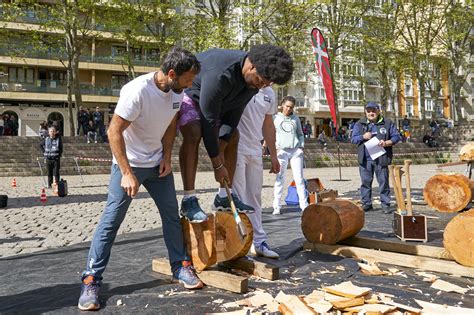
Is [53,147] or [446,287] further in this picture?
[53,147]

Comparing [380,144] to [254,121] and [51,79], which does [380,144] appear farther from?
[51,79]

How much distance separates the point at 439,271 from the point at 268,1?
25.9 metres

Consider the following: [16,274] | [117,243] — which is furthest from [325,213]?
[16,274]

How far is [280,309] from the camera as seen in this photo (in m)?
3.28

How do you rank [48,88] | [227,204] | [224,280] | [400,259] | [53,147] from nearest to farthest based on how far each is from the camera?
[224,280], [227,204], [400,259], [53,147], [48,88]

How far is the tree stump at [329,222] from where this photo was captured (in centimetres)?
520

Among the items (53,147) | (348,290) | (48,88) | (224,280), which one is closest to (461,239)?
(348,290)

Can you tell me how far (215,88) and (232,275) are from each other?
153 centimetres

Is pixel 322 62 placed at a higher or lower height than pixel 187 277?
higher

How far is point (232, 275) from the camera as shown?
12.8ft

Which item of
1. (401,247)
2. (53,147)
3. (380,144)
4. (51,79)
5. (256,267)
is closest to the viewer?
(256,267)

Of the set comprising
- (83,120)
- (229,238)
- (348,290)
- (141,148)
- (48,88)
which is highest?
(48,88)

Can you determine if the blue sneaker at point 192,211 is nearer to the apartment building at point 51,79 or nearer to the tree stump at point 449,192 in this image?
the tree stump at point 449,192

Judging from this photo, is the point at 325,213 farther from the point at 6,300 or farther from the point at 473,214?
the point at 6,300
